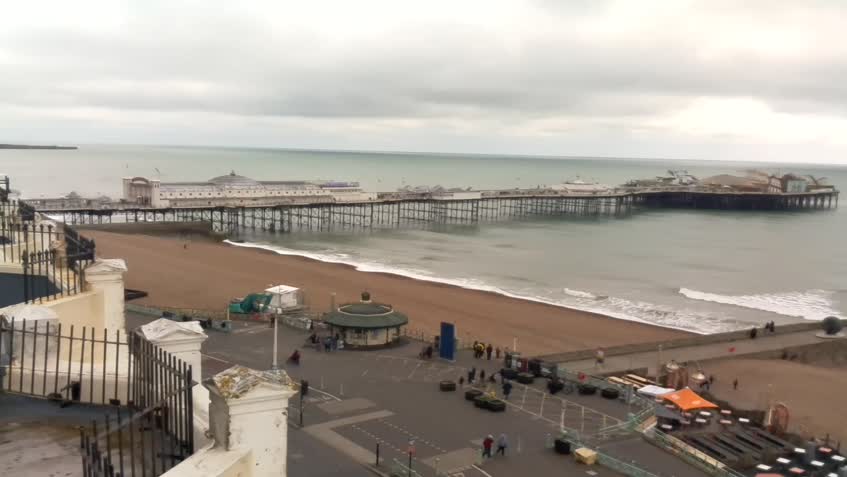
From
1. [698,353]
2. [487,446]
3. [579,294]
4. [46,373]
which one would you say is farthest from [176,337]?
[579,294]

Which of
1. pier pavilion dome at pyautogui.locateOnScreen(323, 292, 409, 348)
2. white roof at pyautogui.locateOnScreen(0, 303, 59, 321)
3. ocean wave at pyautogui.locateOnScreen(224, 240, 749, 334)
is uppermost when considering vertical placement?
white roof at pyautogui.locateOnScreen(0, 303, 59, 321)

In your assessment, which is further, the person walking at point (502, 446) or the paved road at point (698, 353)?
the paved road at point (698, 353)

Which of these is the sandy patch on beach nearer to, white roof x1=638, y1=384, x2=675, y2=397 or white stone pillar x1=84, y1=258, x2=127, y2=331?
white roof x1=638, y1=384, x2=675, y2=397

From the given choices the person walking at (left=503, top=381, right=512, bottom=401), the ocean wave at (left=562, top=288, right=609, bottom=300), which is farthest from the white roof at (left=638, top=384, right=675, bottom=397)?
the ocean wave at (left=562, top=288, right=609, bottom=300)

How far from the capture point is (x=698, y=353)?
31.2m

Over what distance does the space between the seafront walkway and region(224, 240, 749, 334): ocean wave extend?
6.60 m

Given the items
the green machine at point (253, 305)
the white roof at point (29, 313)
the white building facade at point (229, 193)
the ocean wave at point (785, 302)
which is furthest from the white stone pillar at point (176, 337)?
the white building facade at point (229, 193)

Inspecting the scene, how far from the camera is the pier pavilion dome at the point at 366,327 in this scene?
26.1m

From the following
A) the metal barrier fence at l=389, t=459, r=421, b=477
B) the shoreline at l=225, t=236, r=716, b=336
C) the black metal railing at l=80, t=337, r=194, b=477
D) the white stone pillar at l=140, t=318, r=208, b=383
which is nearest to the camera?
the black metal railing at l=80, t=337, r=194, b=477

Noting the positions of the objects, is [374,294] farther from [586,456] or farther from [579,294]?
[586,456]

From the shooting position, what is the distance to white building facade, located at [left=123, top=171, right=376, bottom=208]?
78.8 metres

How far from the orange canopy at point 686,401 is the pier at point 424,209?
203ft

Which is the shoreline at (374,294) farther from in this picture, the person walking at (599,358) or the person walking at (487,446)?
the person walking at (487,446)

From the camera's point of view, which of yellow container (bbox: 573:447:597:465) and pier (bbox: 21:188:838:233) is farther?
pier (bbox: 21:188:838:233)
